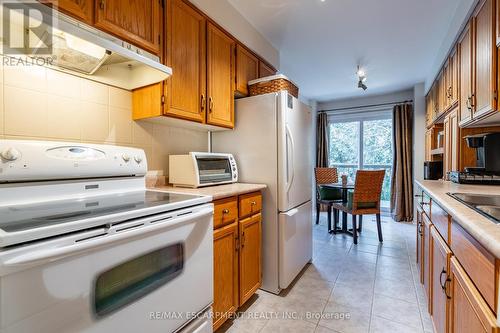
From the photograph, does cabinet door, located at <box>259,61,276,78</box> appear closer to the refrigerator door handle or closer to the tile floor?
the refrigerator door handle

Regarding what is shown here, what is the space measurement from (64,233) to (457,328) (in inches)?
58.5

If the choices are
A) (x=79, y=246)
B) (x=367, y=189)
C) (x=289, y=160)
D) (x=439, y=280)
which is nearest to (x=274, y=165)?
(x=289, y=160)

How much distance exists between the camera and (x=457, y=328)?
982 mm

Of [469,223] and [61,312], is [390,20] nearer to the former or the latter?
[469,223]

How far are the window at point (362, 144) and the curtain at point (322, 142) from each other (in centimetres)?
23

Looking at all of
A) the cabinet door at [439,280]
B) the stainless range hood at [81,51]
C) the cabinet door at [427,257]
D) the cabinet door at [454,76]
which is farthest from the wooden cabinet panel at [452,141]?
the stainless range hood at [81,51]

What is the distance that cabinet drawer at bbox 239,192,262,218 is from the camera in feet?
5.61

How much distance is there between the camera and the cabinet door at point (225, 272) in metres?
1.48

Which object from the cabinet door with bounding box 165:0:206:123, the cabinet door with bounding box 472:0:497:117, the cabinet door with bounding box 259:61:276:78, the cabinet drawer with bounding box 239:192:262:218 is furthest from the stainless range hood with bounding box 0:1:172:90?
the cabinet door with bounding box 472:0:497:117

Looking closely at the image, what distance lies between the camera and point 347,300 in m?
1.91

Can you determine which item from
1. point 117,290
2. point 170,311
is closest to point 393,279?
point 170,311

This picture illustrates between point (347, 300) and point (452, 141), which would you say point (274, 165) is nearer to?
point (347, 300)

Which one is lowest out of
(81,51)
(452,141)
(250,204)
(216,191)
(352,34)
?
(250,204)

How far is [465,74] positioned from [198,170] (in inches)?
86.7
